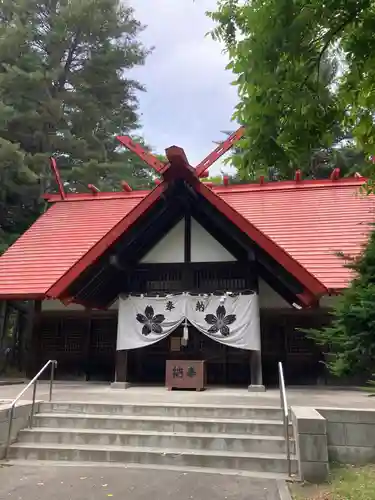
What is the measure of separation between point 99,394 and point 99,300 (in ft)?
9.03

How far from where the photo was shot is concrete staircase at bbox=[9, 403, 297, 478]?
5.24 meters

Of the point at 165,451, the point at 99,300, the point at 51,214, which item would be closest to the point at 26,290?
the point at 99,300

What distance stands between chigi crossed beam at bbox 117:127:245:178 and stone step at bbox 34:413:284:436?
3576 mm

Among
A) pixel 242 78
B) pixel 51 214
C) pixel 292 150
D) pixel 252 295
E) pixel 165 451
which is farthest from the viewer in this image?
pixel 51 214

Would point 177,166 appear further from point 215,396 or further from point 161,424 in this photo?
point 161,424

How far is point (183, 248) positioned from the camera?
32.0 ft

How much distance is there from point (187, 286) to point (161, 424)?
3.93 m

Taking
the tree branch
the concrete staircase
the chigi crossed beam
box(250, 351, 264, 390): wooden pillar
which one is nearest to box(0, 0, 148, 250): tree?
the tree branch

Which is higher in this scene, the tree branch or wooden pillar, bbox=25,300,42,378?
the tree branch

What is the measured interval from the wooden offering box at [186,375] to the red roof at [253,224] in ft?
8.98

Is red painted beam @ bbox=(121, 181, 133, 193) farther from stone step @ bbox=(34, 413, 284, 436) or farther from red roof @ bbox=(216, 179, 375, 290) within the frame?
stone step @ bbox=(34, 413, 284, 436)

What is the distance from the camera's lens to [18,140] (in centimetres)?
1941

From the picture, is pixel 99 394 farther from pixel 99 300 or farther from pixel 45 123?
pixel 45 123

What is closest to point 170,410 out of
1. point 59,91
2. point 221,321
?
point 221,321
